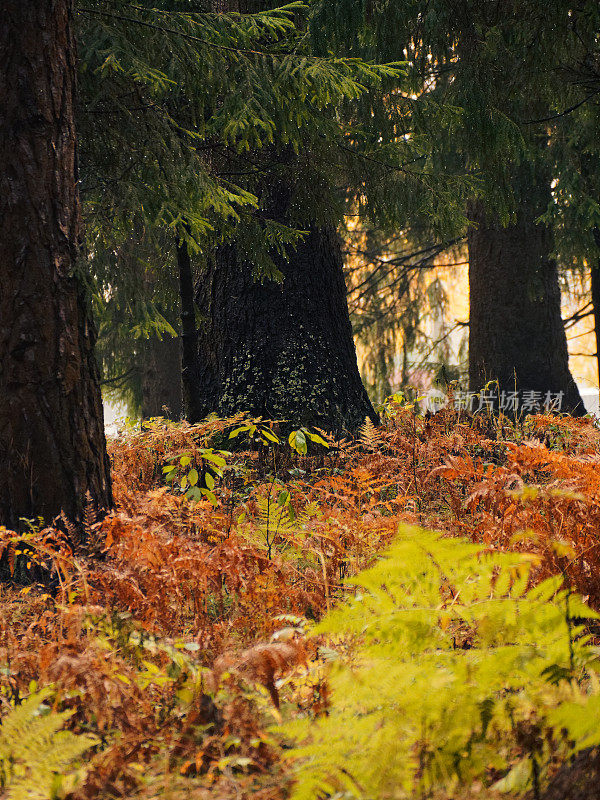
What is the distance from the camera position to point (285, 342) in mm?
6301

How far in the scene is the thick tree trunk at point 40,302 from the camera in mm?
3291

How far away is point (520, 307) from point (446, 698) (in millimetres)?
9196

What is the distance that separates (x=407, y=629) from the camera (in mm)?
2195

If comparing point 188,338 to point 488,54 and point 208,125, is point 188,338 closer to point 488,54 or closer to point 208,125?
Result: point 208,125

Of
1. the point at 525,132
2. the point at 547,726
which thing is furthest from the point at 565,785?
the point at 525,132

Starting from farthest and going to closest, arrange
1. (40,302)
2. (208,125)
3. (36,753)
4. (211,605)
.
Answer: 1. (208,125)
2. (40,302)
3. (211,605)
4. (36,753)

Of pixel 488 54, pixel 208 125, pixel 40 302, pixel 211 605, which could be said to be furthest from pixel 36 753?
pixel 488 54

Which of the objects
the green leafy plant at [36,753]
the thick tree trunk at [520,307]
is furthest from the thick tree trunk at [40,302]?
the thick tree trunk at [520,307]

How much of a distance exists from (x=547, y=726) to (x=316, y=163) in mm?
5211

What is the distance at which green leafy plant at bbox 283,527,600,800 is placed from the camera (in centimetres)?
162

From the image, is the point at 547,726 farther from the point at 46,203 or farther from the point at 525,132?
the point at 525,132

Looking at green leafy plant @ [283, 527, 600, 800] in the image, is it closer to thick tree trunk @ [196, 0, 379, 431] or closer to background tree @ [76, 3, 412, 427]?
background tree @ [76, 3, 412, 427]

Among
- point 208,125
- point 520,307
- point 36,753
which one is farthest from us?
point 520,307

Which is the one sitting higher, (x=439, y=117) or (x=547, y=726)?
(x=439, y=117)
